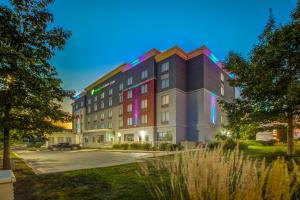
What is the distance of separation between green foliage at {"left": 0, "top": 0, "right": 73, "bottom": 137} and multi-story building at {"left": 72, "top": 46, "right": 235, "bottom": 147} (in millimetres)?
24067

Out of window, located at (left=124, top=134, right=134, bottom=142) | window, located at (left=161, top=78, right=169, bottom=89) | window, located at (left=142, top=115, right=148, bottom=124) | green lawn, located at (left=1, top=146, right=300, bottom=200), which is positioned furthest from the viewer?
window, located at (left=124, top=134, right=134, bottom=142)

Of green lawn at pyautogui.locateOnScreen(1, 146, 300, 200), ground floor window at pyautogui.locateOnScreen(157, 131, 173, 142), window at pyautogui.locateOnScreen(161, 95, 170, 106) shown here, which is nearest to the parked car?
ground floor window at pyautogui.locateOnScreen(157, 131, 173, 142)

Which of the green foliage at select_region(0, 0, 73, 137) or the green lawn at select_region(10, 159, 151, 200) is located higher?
the green foliage at select_region(0, 0, 73, 137)

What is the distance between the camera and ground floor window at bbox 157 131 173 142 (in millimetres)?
32850

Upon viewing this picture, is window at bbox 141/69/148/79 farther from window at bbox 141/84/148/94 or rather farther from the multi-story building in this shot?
window at bbox 141/84/148/94

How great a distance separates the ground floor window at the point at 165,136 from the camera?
32850 millimetres

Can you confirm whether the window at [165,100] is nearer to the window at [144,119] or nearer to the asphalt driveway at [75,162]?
the window at [144,119]

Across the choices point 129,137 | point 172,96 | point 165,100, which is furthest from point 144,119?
point 172,96

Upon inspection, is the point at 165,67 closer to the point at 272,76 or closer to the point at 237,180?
the point at 272,76

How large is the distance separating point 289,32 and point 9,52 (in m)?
12.6

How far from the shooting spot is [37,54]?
984cm

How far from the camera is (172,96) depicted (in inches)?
1329

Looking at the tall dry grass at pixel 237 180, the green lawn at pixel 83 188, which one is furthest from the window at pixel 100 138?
the tall dry grass at pixel 237 180

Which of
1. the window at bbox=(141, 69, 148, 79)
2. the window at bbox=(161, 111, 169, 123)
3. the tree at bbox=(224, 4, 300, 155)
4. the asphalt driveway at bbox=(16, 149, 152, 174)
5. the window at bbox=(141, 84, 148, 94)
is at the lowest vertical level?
the asphalt driveway at bbox=(16, 149, 152, 174)
